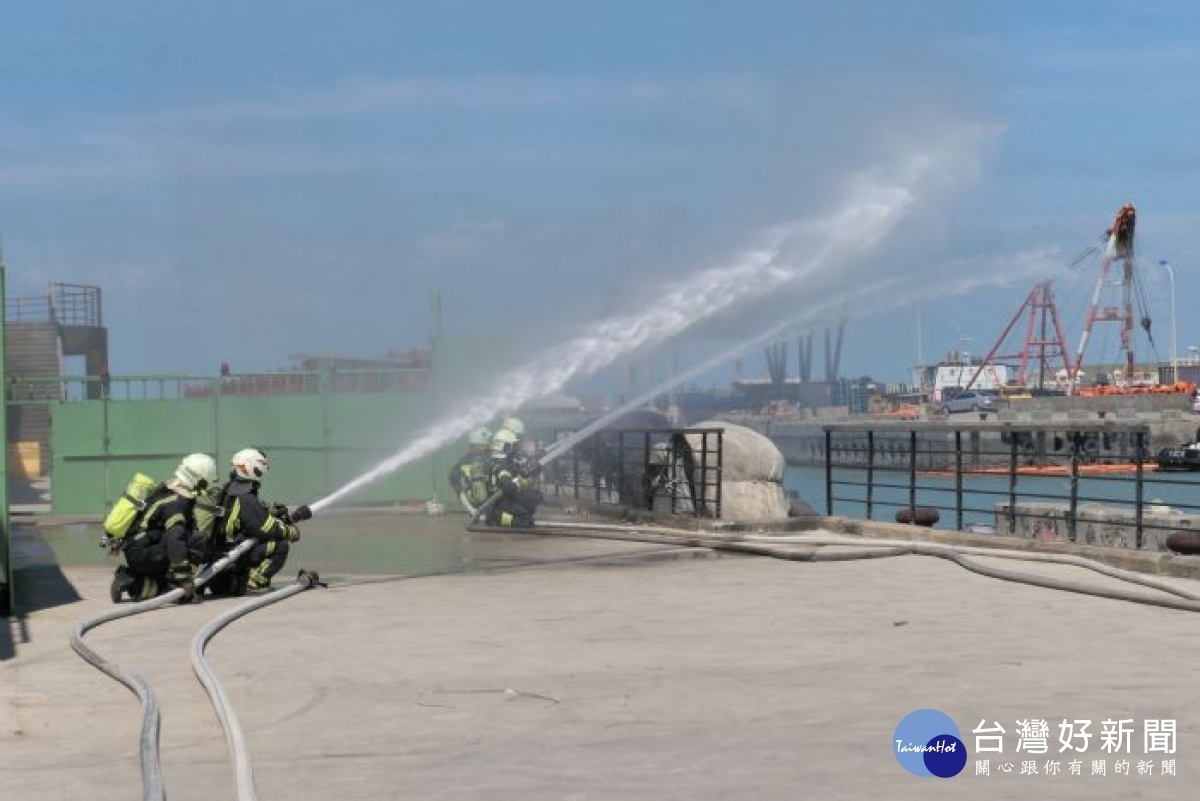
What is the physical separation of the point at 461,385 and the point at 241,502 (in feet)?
32.3

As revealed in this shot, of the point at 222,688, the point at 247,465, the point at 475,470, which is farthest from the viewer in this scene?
the point at 475,470

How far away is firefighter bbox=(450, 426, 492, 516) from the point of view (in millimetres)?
Answer: 19531

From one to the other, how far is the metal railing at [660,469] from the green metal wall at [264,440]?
2.35 metres

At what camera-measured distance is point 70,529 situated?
20.6m

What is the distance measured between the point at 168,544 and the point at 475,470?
777cm

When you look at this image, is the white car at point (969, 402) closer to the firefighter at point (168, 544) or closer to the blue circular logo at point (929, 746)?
the firefighter at point (168, 544)

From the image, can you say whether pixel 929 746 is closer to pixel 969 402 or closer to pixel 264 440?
pixel 264 440

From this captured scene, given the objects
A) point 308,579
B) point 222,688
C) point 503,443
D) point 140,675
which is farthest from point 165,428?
point 222,688

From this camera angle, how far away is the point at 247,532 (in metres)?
12.7

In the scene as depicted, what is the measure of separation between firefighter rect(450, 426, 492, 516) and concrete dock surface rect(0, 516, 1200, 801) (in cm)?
563

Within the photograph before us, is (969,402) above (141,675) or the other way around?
above

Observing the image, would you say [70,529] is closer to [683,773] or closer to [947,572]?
[947,572]

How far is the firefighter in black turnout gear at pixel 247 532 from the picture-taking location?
41.6ft

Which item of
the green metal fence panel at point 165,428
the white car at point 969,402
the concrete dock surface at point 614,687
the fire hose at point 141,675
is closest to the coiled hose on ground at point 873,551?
the concrete dock surface at point 614,687
